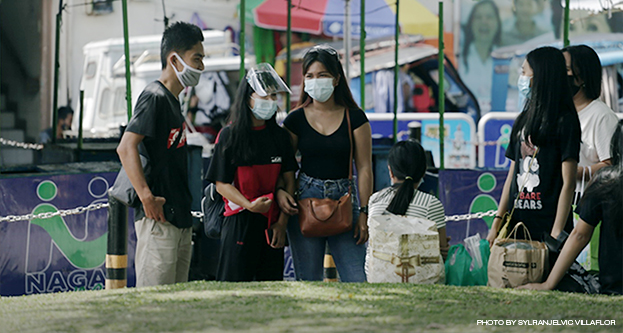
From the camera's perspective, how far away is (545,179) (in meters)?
4.00

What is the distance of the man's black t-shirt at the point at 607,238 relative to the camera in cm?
369

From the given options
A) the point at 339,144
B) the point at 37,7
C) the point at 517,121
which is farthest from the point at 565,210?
the point at 37,7

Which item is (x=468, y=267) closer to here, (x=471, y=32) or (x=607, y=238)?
(x=607, y=238)

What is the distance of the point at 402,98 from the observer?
54.4 feet

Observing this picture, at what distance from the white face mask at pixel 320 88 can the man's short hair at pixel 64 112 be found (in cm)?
1080

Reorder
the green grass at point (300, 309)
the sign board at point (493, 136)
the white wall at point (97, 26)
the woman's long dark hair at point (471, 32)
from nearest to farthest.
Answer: the green grass at point (300, 309)
the sign board at point (493, 136)
the white wall at point (97, 26)
the woman's long dark hair at point (471, 32)

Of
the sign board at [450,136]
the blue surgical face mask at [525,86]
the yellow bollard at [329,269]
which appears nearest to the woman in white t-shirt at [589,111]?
the blue surgical face mask at [525,86]

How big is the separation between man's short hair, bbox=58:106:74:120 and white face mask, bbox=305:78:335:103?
10.8 metres

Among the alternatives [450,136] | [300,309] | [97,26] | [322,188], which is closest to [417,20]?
[450,136]

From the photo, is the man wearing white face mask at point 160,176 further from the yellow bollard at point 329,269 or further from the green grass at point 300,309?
the yellow bollard at point 329,269

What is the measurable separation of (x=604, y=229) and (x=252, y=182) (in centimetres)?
178

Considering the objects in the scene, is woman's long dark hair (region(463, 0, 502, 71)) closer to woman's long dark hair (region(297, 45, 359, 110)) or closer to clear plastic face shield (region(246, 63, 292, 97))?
woman's long dark hair (region(297, 45, 359, 110))

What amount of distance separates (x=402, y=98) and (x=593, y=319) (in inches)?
532

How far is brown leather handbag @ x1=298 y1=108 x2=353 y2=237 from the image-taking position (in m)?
4.25
